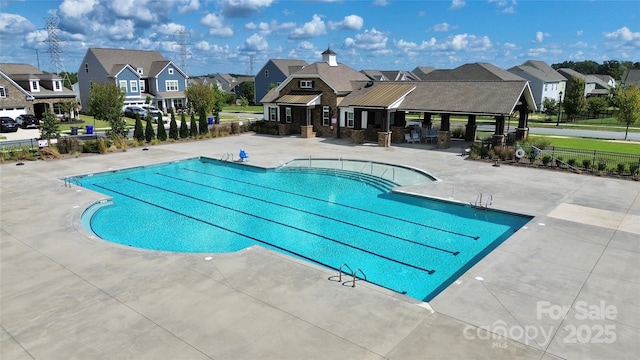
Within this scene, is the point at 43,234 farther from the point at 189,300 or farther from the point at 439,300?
the point at 439,300

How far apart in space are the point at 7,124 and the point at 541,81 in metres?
80.9

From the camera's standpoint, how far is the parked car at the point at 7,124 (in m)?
39.5

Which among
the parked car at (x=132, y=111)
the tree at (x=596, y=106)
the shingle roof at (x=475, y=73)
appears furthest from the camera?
the tree at (x=596, y=106)

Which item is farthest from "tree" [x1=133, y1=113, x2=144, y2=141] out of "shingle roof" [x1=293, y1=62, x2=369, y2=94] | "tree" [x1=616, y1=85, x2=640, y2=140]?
"tree" [x1=616, y1=85, x2=640, y2=140]

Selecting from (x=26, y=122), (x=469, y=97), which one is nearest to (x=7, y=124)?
(x=26, y=122)

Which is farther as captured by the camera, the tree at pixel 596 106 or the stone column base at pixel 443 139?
the tree at pixel 596 106

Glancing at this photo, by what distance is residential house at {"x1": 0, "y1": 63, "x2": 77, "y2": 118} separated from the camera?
43.3 m

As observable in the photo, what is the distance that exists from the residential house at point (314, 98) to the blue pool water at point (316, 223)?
13.4 metres

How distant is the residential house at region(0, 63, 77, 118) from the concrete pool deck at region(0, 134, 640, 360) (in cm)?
3592

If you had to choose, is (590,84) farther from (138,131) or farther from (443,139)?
(138,131)

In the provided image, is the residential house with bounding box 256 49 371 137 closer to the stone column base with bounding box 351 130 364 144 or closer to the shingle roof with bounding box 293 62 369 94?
the shingle roof with bounding box 293 62 369 94

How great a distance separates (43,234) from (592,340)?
51.1ft

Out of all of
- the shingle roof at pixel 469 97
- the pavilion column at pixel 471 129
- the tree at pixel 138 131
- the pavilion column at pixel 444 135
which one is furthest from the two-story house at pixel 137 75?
the pavilion column at pixel 471 129

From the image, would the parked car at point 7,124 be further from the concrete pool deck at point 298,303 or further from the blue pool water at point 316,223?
the concrete pool deck at point 298,303
